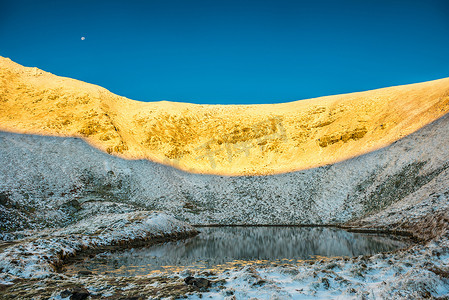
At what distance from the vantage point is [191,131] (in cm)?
6106

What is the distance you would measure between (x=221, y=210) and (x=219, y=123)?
97.9ft

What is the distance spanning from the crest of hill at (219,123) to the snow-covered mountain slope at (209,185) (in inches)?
132

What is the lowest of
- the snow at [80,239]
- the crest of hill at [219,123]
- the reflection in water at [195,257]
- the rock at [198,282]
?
the reflection in water at [195,257]

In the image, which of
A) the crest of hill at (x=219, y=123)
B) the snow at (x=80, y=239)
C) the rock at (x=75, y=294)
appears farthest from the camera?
the crest of hill at (x=219, y=123)

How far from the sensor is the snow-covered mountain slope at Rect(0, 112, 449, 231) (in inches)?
1159

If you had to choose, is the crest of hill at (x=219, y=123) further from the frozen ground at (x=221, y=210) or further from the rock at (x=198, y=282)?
the rock at (x=198, y=282)

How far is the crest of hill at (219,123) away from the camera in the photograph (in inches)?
1823

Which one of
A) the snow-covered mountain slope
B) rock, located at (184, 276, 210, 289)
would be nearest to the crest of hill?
the snow-covered mountain slope

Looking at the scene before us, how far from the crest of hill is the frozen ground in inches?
146

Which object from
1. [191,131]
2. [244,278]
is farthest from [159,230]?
[191,131]

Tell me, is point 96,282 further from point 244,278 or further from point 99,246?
point 99,246

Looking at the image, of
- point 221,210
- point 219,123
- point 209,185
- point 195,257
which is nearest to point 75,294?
point 195,257

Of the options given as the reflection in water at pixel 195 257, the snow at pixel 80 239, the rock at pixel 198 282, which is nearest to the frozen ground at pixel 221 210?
the snow at pixel 80 239

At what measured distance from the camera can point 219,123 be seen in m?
63.6
